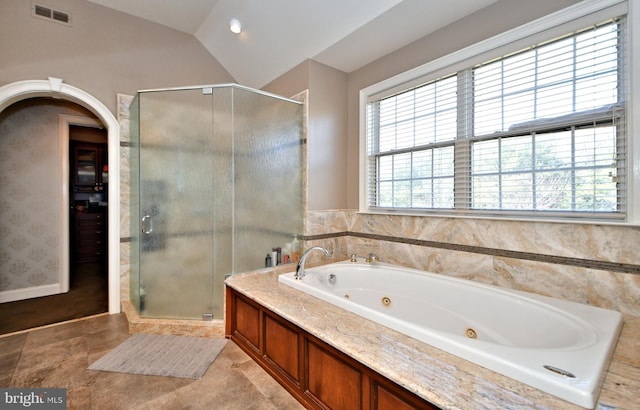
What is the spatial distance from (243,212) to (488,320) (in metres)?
2.06

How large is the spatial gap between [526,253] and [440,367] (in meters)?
1.26

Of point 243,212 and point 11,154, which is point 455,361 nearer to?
point 243,212

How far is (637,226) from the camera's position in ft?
5.03

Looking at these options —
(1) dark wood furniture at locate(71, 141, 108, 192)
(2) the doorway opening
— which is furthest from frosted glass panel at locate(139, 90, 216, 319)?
(1) dark wood furniture at locate(71, 141, 108, 192)

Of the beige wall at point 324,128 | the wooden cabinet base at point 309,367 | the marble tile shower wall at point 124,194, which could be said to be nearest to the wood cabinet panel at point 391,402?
the wooden cabinet base at point 309,367

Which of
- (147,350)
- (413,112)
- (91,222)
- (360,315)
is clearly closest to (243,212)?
(147,350)

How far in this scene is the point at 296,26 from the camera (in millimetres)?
2631

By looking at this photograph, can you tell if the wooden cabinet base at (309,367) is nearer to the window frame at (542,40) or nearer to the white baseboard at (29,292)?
the window frame at (542,40)

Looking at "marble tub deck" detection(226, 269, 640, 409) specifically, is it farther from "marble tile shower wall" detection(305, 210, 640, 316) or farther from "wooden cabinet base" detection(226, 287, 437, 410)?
"marble tile shower wall" detection(305, 210, 640, 316)

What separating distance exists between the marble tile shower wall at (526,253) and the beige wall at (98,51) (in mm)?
2320

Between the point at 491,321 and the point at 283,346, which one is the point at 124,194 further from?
the point at 491,321

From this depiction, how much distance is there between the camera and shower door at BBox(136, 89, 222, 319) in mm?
2559

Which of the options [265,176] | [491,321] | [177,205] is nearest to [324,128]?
[265,176]

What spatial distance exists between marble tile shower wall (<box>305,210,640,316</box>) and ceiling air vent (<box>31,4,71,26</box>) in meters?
2.93
